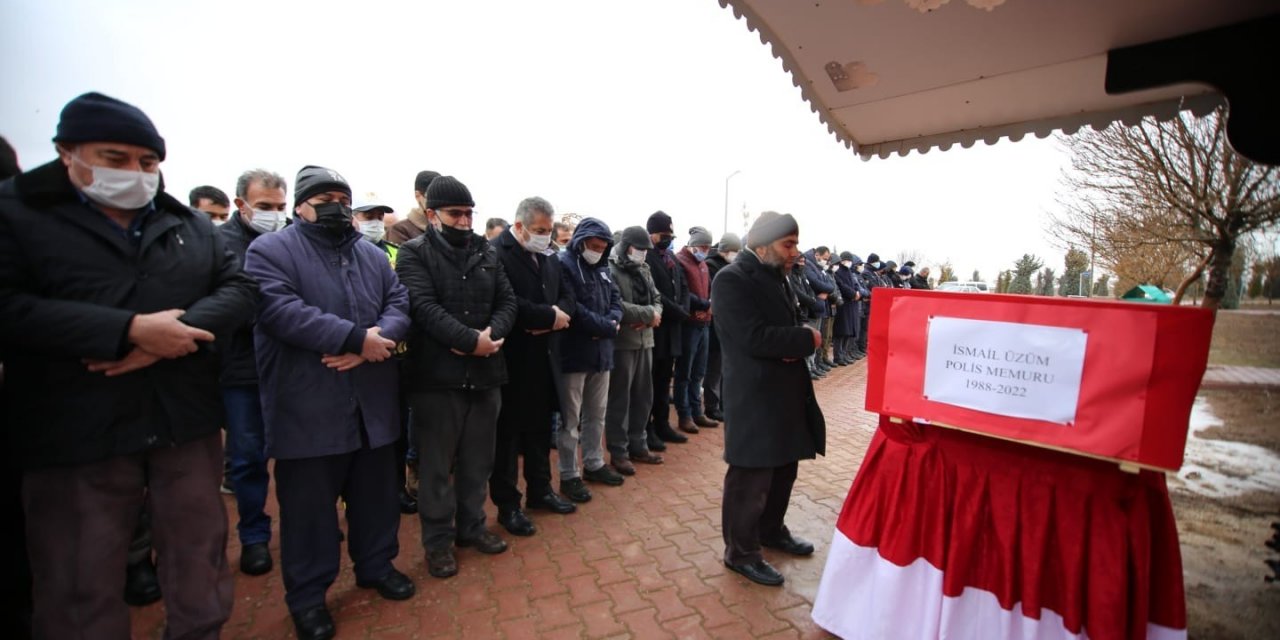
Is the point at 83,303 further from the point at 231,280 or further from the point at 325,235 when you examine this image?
the point at 325,235

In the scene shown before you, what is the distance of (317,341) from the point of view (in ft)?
7.98

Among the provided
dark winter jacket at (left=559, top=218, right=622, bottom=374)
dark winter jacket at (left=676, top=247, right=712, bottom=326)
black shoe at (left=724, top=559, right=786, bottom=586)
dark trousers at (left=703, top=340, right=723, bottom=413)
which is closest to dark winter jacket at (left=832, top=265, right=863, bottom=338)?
dark trousers at (left=703, top=340, right=723, bottom=413)

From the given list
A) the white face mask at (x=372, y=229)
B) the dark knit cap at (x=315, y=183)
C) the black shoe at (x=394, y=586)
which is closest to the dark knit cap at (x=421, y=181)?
the white face mask at (x=372, y=229)

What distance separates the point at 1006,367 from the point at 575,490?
3.10m

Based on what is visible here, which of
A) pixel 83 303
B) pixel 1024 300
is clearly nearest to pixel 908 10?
pixel 1024 300

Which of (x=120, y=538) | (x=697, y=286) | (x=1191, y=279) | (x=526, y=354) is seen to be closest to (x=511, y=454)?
(x=526, y=354)

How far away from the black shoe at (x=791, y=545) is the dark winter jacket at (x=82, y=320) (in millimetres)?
3143

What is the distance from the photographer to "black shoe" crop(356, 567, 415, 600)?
9.45 ft

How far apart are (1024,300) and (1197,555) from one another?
2.10 metres

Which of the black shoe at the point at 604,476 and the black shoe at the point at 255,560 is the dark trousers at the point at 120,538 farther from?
the black shoe at the point at 604,476

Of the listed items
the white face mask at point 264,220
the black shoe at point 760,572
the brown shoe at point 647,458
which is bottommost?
the brown shoe at point 647,458

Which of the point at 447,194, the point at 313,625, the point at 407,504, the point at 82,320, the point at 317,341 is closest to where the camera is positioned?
the point at 82,320

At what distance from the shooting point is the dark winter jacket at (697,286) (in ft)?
19.0

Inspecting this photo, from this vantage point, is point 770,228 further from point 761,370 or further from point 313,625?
point 313,625
